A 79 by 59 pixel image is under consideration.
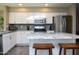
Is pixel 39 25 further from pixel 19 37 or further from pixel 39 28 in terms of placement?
pixel 19 37

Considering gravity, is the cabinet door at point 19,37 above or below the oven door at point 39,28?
below

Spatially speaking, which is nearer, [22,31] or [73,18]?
[73,18]

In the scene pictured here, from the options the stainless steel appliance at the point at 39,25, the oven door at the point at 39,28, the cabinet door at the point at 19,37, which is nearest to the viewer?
the cabinet door at the point at 19,37

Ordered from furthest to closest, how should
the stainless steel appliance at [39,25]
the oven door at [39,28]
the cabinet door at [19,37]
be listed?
the oven door at [39,28]
the stainless steel appliance at [39,25]
the cabinet door at [19,37]

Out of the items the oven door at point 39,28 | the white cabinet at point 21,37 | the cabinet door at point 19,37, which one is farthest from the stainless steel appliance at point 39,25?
the cabinet door at point 19,37

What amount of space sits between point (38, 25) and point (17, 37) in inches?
57.7

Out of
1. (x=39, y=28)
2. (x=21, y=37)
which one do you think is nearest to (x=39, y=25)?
(x=39, y=28)

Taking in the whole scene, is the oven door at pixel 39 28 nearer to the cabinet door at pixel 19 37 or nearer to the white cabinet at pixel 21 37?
the white cabinet at pixel 21 37

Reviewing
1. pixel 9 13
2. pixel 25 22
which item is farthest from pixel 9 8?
pixel 25 22

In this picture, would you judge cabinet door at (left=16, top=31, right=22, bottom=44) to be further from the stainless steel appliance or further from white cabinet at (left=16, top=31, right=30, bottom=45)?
the stainless steel appliance

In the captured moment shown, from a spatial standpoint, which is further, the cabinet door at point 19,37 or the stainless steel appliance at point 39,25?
the stainless steel appliance at point 39,25

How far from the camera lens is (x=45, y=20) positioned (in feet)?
27.2
